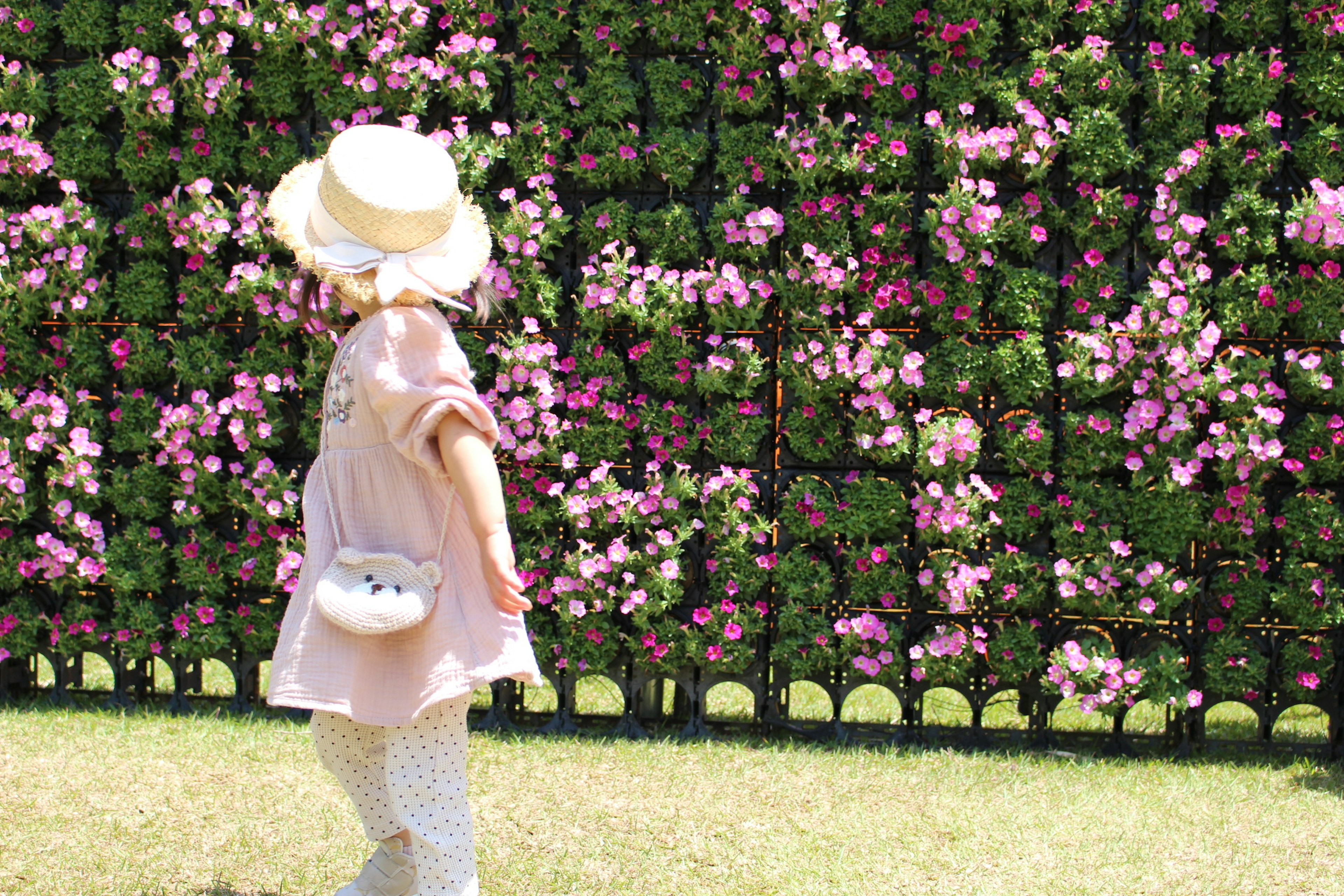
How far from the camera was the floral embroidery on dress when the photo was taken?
191 cm

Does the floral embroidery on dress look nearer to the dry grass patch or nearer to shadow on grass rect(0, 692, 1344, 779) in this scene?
the dry grass patch

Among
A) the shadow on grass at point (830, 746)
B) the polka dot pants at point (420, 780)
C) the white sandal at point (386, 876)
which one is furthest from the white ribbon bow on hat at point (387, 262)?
the shadow on grass at point (830, 746)

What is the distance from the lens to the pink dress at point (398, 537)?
1.82m

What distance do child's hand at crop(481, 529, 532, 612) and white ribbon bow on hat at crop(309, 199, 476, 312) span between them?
1.33 ft

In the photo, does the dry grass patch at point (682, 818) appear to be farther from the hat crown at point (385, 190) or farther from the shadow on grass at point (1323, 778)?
the hat crown at point (385, 190)

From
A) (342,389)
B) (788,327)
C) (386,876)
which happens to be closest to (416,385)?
(342,389)

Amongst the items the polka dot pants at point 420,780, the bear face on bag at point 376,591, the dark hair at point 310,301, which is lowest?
the polka dot pants at point 420,780

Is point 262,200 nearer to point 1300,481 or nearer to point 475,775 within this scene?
point 475,775

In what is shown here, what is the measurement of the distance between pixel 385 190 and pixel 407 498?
0.51 metres

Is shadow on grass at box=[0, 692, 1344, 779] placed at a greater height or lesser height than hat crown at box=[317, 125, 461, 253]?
lesser

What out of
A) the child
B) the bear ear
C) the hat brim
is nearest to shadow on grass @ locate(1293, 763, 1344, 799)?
the child

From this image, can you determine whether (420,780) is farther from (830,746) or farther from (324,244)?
(830,746)

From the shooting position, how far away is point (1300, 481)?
3.21 metres

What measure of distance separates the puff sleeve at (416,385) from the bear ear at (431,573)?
15 centimetres
